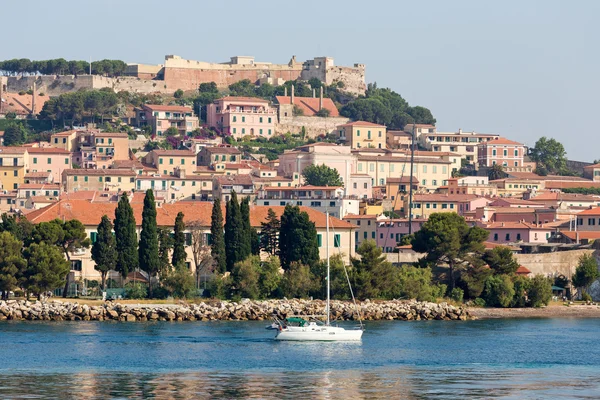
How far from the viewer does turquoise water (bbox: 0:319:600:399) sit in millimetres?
37125

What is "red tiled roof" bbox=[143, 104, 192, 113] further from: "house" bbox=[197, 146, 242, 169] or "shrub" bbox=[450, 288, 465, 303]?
"shrub" bbox=[450, 288, 465, 303]

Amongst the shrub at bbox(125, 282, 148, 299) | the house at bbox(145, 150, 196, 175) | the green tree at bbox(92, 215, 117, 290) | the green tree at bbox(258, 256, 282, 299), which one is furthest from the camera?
the house at bbox(145, 150, 196, 175)

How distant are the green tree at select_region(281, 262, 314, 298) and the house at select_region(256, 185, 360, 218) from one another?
23900 mm

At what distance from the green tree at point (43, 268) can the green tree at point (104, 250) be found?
2.06m

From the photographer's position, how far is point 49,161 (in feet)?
353

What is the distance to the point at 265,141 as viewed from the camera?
127m

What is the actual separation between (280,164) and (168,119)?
15331 millimetres

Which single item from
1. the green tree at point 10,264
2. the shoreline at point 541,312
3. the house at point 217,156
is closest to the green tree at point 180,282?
the green tree at point 10,264

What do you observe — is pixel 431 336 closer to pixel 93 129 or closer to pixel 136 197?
pixel 136 197

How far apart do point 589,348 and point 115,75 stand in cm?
9343

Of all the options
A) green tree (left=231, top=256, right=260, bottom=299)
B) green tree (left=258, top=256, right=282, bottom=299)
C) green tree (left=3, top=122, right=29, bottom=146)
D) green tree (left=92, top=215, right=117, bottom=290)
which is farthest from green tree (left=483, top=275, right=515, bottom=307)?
green tree (left=3, top=122, right=29, bottom=146)

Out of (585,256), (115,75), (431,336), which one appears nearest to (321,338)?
(431,336)

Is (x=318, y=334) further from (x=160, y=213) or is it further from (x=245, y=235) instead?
(x=160, y=213)

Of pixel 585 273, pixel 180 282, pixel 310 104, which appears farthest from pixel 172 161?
pixel 180 282
